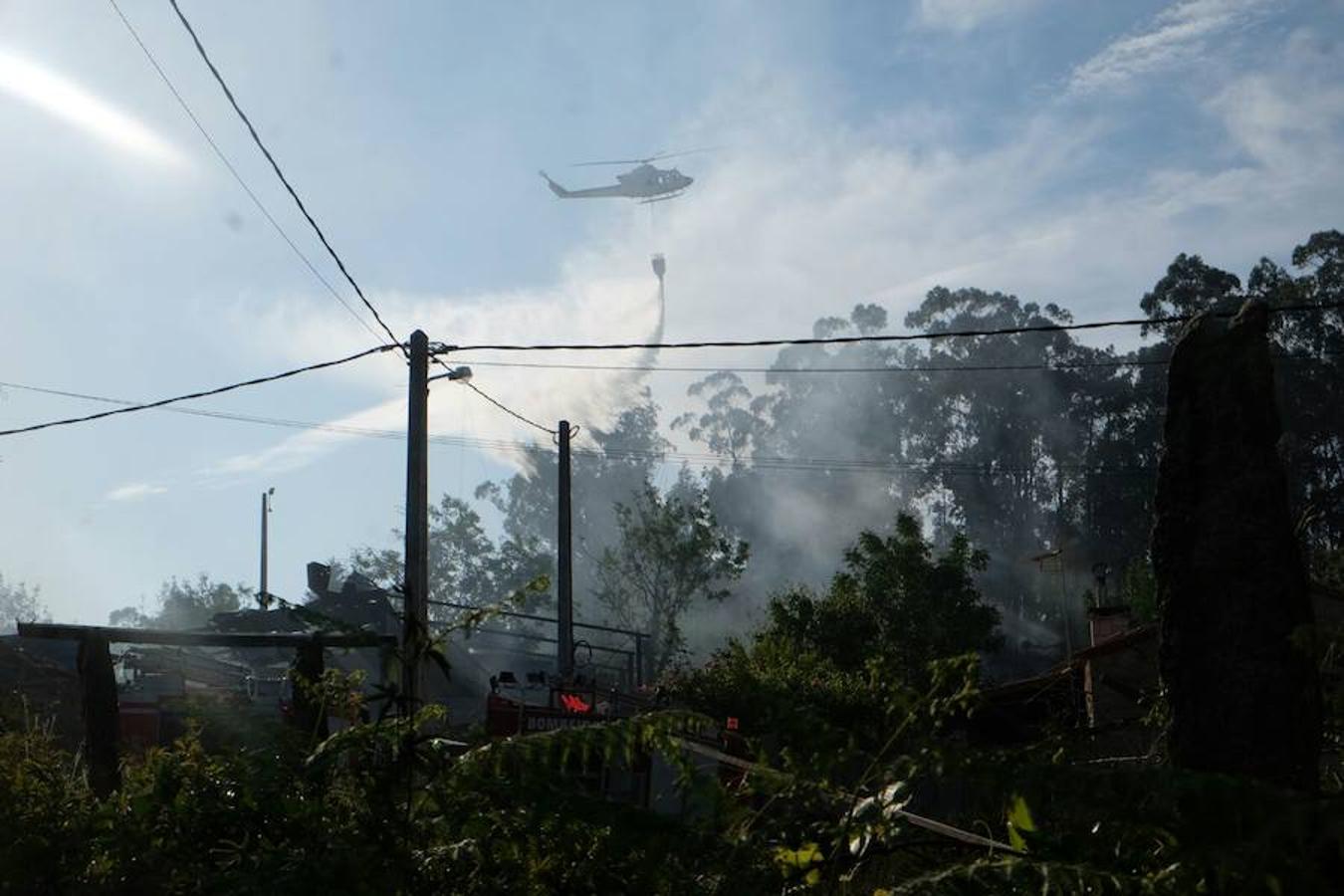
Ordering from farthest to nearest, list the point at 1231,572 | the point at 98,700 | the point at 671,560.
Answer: the point at 671,560 → the point at 98,700 → the point at 1231,572

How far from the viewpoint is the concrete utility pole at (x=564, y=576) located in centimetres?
2302

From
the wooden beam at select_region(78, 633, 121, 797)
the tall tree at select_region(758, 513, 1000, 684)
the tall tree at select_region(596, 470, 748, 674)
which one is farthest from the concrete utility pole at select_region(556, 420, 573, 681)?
the tall tree at select_region(596, 470, 748, 674)

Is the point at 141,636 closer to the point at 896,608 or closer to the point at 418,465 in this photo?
the point at 418,465

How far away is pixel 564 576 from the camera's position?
2352 centimetres

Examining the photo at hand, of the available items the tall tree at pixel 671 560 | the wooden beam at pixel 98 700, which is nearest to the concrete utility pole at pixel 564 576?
the wooden beam at pixel 98 700

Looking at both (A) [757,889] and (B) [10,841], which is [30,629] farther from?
(A) [757,889]

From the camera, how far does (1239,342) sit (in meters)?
4.12

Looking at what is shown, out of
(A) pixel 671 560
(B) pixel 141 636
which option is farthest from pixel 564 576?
(A) pixel 671 560

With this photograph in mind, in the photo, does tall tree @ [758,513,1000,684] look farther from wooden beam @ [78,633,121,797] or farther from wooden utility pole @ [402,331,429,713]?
wooden beam @ [78,633,121,797]

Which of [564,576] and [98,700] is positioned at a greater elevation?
[564,576]

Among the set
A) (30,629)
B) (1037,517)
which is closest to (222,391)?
(30,629)

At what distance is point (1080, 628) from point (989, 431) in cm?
1342

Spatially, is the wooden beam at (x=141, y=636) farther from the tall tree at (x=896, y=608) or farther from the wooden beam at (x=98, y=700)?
Answer: the tall tree at (x=896, y=608)

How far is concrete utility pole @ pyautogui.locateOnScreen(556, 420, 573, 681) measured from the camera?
75.5ft
